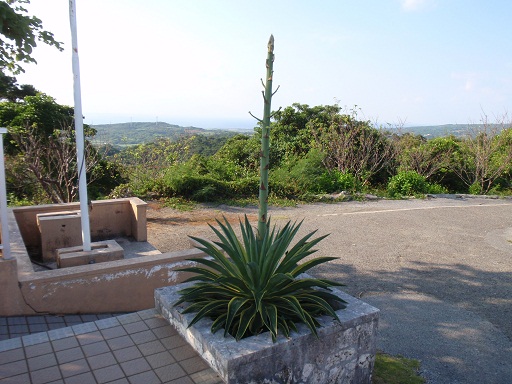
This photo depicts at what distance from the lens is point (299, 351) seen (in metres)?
3.06

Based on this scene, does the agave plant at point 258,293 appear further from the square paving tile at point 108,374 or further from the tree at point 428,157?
the tree at point 428,157

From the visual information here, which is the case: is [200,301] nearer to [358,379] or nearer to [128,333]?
[128,333]

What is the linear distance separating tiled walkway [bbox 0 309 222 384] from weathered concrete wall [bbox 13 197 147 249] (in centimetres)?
422

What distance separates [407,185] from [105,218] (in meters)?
10.8

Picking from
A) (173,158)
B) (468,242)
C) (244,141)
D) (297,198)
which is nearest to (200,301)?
(468,242)

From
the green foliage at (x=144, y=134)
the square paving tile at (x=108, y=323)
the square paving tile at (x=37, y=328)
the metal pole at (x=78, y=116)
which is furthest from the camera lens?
the green foliage at (x=144, y=134)

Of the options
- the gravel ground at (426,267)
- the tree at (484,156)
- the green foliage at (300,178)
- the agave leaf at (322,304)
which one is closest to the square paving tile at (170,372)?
the agave leaf at (322,304)

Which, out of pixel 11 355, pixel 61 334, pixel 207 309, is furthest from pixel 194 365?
pixel 11 355

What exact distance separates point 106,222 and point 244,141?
12.6 metres

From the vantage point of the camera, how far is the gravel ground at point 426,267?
187 inches

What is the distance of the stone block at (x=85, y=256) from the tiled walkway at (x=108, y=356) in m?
2.31

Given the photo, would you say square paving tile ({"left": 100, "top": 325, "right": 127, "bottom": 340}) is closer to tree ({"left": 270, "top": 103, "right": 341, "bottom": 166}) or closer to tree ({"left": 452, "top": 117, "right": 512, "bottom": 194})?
tree ({"left": 270, "top": 103, "right": 341, "bottom": 166})

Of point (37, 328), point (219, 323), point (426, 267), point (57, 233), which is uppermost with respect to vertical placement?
point (219, 323)

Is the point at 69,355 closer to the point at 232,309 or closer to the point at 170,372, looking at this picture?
the point at 170,372
